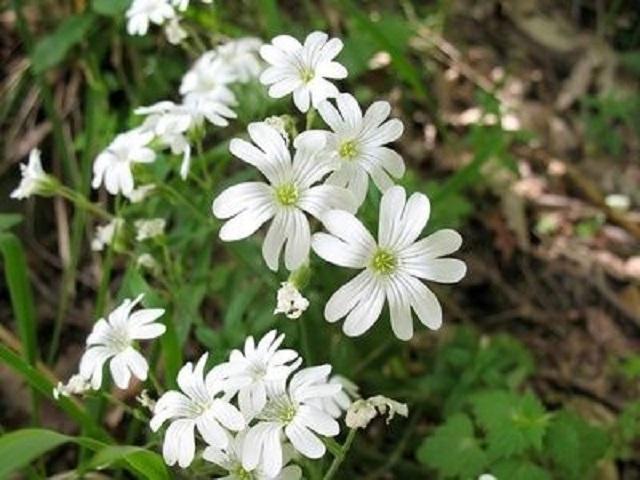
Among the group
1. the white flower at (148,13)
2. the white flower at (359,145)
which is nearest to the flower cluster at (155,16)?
the white flower at (148,13)

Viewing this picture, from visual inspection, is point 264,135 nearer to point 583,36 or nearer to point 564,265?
point 564,265

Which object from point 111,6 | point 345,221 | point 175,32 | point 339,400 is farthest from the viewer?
point 111,6

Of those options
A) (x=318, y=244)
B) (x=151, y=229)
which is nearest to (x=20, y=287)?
(x=151, y=229)

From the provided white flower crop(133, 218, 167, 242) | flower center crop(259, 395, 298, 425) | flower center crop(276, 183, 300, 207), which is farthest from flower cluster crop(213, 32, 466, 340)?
white flower crop(133, 218, 167, 242)

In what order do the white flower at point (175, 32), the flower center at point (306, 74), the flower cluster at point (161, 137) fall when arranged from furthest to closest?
the white flower at point (175, 32) < the flower cluster at point (161, 137) < the flower center at point (306, 74)

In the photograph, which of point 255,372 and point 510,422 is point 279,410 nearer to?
→ point 255,372

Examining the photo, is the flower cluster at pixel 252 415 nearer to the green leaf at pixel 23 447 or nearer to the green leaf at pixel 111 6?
the green leaf at pixel 23 447
